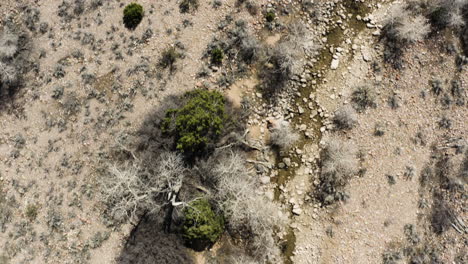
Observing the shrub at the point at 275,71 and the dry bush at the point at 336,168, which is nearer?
the dry bush at the point at 336,168

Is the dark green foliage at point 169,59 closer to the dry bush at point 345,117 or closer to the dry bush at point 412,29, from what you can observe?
the dry bush at point 345,117

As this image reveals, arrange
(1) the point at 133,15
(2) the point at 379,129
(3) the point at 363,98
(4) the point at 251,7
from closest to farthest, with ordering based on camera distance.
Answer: (1) the point at 133,15 < (2) the point at 379,129 < (3) the point at 363,98 < (4) the point at 251,7

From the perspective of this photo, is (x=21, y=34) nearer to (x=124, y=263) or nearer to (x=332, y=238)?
(x=124, y=263)

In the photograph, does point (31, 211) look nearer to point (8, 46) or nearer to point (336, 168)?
point (8, 46)

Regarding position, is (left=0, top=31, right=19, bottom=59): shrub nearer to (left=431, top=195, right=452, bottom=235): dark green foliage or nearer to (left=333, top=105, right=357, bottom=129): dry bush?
(left=333, top=105, right=357, bottom=129): dry bush

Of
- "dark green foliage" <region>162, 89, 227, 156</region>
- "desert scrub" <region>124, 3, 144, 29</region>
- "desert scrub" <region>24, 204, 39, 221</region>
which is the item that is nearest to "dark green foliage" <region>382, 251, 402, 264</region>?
"dark green foliage" <region>162, 89, 227, 156</region>

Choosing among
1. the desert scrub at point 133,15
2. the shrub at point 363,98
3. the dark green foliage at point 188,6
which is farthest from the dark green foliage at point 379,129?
the desert scrub at point 133,15

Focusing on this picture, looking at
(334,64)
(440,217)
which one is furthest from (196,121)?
(440,217)
